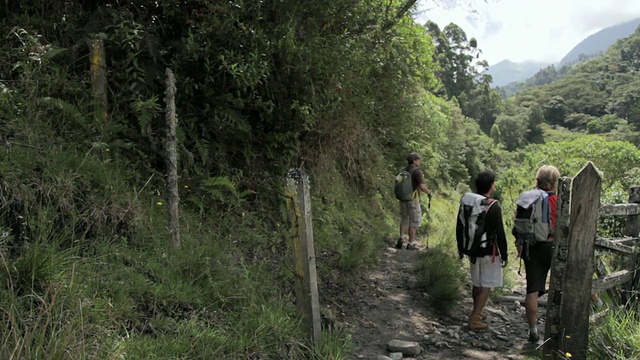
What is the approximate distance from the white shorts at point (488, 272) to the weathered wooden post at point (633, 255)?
51.5 inches

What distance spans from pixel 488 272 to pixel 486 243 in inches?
14.9

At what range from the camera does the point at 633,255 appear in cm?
484

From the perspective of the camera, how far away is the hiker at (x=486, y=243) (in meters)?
5.19

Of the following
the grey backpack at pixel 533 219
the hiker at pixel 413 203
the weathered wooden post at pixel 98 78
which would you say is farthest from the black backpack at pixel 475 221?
the weathered wooden post at pixel 98 78

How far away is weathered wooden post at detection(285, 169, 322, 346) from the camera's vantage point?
3.93 metres

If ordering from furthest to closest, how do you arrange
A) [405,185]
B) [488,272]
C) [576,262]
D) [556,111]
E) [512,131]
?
[556,111] → [512,131] → [405,185] → [488,272] → [576,262]

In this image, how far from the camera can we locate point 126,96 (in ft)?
17.8

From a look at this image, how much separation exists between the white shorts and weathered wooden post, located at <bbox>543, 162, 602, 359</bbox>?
4.08ft

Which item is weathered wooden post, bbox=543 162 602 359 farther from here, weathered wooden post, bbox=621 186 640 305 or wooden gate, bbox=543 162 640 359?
weathered wooden post, bbox=621 186 640 305

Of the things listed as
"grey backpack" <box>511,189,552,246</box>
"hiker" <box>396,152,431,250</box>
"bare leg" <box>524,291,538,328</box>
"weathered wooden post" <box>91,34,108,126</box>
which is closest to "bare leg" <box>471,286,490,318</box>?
"bare leg" <box>524,291,538,328</box>

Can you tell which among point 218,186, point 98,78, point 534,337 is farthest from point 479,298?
point 98,78

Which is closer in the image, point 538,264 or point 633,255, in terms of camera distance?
point 633,255

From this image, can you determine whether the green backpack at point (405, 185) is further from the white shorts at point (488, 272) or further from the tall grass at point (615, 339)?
the tall grass at point (615, 339)

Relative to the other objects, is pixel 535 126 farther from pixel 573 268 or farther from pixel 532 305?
pixel 573 268
